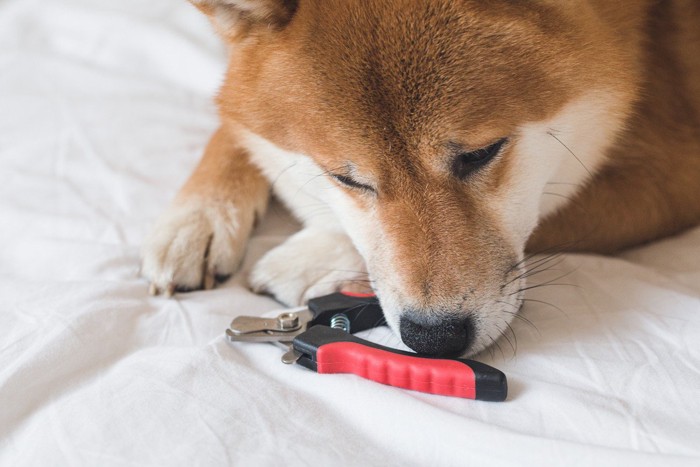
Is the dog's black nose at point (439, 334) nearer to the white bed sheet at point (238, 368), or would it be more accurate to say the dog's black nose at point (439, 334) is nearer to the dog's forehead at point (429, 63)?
the white bed sheet at point (238, 368)

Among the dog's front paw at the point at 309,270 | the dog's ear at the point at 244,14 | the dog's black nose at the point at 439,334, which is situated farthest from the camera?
the dog's front paw at the point at 309,270

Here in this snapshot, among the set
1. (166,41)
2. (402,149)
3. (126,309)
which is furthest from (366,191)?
(166,41)

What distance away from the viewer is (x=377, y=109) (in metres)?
1.13

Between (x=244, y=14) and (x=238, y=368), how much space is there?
0.65m

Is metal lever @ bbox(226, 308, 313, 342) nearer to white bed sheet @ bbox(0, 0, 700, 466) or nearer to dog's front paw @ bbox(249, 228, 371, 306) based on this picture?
white bed sheet @ bbox(0, 0, 700, 466)

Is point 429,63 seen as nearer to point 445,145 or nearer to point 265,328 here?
point 445,145

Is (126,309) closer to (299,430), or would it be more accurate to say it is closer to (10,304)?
(10,304)

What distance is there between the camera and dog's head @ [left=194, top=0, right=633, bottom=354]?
111cm

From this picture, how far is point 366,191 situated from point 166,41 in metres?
1.22

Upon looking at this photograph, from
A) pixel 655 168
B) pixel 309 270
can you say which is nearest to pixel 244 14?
pixel 309 270

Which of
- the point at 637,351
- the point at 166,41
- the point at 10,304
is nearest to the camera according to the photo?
A: the point at 637,351

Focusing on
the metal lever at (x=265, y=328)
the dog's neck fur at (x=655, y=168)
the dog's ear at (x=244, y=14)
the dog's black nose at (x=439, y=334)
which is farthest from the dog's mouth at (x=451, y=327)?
the dog's ear at (x=244, y=14)

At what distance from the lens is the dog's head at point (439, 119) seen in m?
1.11

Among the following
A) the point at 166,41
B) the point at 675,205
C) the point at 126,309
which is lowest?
the point at 126,309
